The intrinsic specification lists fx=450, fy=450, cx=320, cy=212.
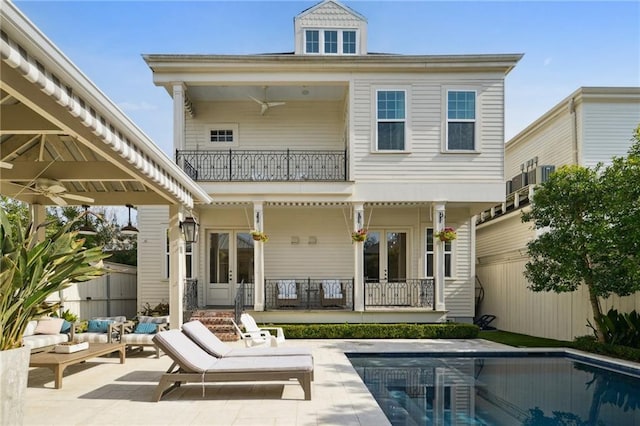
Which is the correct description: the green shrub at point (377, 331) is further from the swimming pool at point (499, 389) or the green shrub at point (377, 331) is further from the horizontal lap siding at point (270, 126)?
the horizontal lap siding at point (270, 126)

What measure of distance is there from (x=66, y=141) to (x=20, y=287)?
17.4 ft

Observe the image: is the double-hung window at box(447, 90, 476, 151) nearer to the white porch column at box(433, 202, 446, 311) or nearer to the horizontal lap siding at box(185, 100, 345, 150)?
the white porch column at box(433, 202, 446, 311)

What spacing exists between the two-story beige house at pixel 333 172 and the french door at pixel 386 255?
0.04 m

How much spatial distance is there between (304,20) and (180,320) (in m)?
10.6

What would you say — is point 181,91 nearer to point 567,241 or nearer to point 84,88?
point 84,88

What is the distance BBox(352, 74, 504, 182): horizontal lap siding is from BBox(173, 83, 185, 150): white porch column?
16.1ft

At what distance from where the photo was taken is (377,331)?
39.1 ft

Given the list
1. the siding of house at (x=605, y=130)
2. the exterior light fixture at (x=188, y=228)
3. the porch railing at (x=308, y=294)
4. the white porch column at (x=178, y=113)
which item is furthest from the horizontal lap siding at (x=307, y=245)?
the siding of house at (x=605, y=130)

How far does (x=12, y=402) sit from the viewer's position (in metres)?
3.19

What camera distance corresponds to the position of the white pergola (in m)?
3.59

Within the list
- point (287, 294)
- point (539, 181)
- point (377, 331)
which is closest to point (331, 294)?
point (287, 294)

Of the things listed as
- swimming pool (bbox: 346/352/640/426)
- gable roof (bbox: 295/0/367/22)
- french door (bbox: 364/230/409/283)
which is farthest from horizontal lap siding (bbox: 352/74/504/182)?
swimming pool (bbox: 346/352/640/426)

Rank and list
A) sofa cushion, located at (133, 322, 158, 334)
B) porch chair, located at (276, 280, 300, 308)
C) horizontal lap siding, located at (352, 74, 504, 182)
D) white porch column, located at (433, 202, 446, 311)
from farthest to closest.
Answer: porch chair, located at (276, 280, 300, 308)
horizontal lap siding, located at (352, 74, 504, 182)
white porch column, located at (433, 202, 446, 311)
sofa cushion, located at (133, 322, 158, 334)

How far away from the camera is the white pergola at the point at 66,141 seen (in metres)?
3.59
